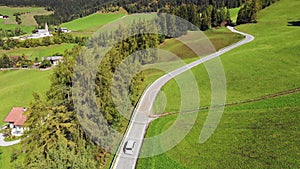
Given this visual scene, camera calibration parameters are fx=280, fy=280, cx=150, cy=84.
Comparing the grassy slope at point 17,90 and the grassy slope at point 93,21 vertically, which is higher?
the grassy slope at point 93,21

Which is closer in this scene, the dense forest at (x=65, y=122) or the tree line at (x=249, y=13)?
the dense forest at (x=65, y=122)

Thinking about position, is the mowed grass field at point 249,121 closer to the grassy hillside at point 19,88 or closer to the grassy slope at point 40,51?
the grassy hillside at point 19,88

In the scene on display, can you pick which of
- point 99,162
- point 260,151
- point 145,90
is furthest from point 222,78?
point 99,162

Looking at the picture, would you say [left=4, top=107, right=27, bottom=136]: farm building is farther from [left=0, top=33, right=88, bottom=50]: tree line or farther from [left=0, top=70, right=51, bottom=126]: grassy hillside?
[left=0, top=33, right=88, bottom=50]: tree line

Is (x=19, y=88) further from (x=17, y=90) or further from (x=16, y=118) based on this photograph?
(x=16, y=118)

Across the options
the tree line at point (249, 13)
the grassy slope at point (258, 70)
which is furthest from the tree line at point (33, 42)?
the grassy slope at point (258, 70)

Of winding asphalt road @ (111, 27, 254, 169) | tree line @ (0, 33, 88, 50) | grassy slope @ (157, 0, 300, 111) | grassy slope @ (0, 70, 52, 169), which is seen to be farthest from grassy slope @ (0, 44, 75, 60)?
grassy slope @ (157, 0, 300, 111)

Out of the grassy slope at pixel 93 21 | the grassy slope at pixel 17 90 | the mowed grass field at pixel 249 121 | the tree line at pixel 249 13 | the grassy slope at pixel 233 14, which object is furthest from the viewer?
the grassy slope at pixel 93 21

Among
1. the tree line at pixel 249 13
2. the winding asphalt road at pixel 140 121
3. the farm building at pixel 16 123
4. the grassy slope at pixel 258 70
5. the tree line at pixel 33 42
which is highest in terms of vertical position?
the tree line at pixel 249 13
